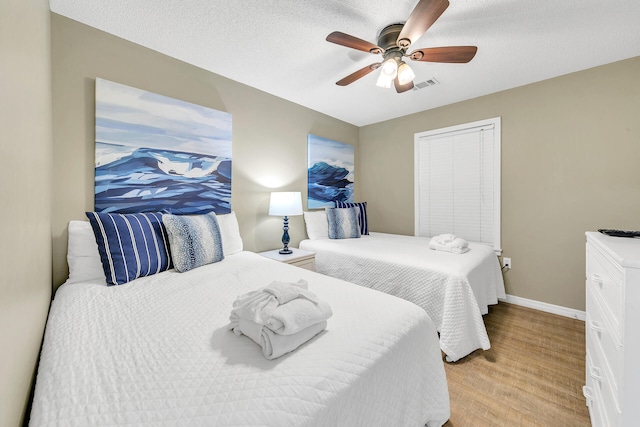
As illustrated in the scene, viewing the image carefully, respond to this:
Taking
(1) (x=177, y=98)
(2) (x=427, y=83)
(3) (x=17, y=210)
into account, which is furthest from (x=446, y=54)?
(3) (x=17, y=210)

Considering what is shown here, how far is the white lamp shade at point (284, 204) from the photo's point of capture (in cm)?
265

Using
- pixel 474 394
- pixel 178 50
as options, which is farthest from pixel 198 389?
pixel 178 50

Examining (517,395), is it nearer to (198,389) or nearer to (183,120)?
(198,389)

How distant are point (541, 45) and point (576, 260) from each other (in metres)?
2.01

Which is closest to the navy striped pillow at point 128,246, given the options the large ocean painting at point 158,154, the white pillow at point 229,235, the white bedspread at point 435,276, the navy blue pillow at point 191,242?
the navy blue pillow at point 191,242

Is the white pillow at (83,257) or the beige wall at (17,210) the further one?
the white pillow at (83,257)

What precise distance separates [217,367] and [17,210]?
735mm

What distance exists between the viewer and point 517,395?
4.92 feet

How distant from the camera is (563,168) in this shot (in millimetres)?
2484

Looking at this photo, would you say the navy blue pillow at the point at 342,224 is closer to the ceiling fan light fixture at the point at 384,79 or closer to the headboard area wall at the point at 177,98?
the headboard area wall at the point at 177,98

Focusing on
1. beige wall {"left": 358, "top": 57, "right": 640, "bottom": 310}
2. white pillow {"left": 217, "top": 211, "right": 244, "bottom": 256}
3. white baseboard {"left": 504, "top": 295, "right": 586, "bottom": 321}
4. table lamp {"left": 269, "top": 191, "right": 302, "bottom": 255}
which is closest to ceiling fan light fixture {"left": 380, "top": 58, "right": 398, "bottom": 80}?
beige wall {"left": 358, "top": 57, "right": 640, "bottom": 310}

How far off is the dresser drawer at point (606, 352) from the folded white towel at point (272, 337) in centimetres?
103

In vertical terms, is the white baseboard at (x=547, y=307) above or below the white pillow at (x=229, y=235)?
below

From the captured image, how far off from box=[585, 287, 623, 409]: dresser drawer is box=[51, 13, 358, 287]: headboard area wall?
2599mm
